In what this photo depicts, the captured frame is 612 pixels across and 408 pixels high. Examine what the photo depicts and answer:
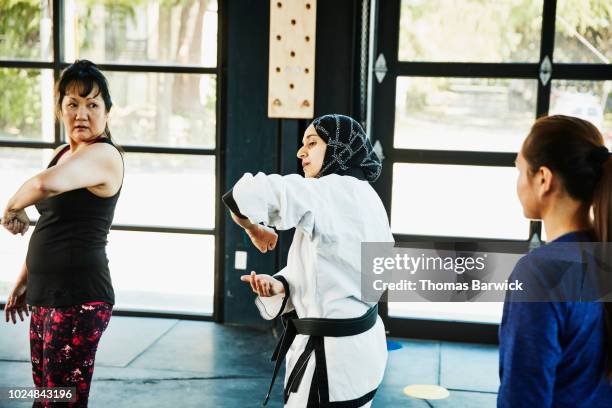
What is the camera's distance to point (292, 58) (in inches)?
165

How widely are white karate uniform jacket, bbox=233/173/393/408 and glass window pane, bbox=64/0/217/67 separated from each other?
2771 millimetres

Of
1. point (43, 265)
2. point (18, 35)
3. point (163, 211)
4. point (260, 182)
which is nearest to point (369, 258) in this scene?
point (260, 182)

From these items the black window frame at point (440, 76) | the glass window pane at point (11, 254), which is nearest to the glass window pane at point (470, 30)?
the black window frame at point (440, 76)

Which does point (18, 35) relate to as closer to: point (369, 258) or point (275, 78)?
point (275, 78)

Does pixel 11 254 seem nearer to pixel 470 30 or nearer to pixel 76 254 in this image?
pixel 76 254

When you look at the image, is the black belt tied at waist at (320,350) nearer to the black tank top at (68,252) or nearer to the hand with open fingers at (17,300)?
the black tank top at (68,252)

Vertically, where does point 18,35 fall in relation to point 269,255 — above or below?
above

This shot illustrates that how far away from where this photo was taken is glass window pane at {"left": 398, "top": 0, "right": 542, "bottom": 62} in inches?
162

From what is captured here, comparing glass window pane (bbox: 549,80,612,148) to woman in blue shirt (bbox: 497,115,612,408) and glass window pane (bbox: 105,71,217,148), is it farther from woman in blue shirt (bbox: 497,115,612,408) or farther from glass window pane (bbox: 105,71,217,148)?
woman in blue shirt (bbox: 497,115,612,408)

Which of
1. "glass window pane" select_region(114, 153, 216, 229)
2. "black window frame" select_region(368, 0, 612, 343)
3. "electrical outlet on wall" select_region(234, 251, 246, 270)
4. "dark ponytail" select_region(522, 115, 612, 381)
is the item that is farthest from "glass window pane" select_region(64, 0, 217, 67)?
"dark ponytail" select_region(522, 115, 612, 381)

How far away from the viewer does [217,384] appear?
3.60 metres

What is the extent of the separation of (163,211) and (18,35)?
149 centimetres

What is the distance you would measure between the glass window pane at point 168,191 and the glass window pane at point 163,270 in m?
0.11

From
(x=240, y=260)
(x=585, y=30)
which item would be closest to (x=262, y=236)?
(x=240, y=260)
